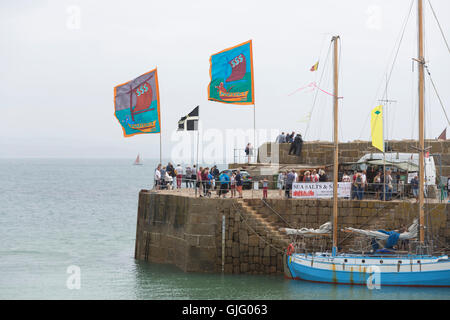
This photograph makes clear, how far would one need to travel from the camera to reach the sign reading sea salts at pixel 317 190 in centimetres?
2944

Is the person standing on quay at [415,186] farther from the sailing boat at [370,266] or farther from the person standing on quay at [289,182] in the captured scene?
the person standing on quay at [289,182]

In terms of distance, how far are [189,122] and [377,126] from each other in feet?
28.0

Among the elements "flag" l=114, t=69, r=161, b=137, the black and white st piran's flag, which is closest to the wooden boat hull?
the black and white st piran's flag

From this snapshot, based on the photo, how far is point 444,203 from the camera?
91.4 feet

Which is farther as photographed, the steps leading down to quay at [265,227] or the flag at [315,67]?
the flag at [315,67]

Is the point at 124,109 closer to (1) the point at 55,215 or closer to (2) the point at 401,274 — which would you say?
(2) the point at 401,274

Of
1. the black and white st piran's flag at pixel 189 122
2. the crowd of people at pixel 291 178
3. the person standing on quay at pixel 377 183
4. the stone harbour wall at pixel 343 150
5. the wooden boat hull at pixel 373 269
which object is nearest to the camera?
the wooden boat hull at pixel 373 269

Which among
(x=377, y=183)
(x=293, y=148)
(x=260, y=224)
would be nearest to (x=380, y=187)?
(x=377, y=183)

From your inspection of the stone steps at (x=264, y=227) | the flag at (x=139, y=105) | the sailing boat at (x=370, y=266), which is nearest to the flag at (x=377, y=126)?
the sailing boat at (x=370, y=266)

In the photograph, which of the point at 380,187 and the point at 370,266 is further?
the point at 380,187

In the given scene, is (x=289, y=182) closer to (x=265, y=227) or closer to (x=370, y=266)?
(x=265, y=227)

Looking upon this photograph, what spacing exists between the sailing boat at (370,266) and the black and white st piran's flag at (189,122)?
7197 millimetres

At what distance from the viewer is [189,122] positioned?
32844 millimetres

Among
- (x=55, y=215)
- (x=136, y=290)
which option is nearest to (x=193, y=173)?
(x=136, y=290)
